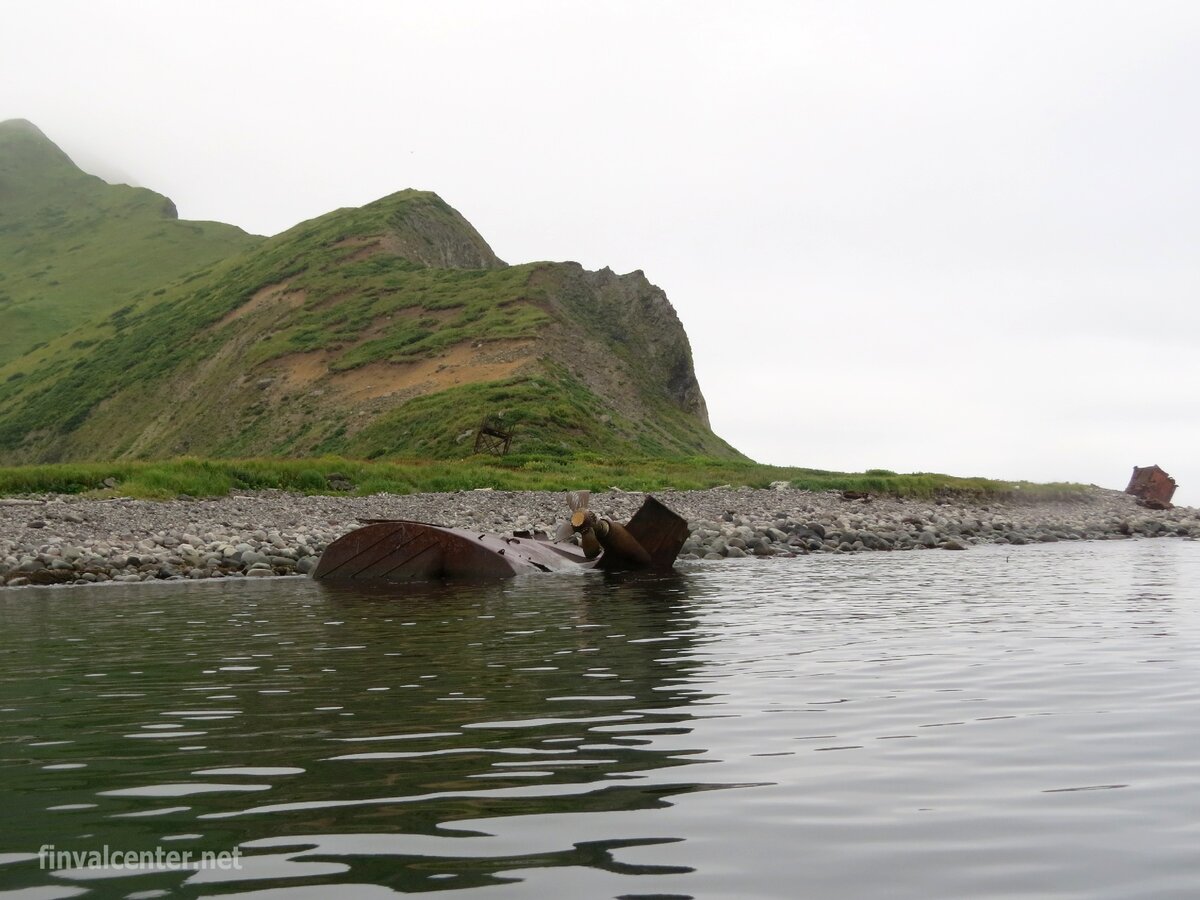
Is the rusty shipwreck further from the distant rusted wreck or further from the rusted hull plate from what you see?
the distant rusted wreck

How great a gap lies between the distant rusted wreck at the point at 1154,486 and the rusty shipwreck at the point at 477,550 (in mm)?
38648

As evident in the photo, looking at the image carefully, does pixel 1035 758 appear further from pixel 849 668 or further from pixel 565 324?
pixel 565 324

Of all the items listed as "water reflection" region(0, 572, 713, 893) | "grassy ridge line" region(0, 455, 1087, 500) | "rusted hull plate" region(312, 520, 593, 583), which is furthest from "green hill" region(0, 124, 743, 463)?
"water reflection" region(0, 572, 713, 893)

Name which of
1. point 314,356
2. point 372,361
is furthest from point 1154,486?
point 314,356

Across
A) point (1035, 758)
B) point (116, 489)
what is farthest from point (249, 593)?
point (116, 489)

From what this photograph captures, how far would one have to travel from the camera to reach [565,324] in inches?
3054

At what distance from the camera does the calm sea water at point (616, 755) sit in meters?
3.80

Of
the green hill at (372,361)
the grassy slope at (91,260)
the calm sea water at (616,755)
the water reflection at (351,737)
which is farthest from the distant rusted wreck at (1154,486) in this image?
the grassy slope at (91,260)

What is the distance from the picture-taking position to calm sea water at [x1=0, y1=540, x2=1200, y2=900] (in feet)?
12.5

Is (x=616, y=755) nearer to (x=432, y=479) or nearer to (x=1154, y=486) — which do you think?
(x=432, y=479)

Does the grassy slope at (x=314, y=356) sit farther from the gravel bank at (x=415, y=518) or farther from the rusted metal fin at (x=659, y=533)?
the rusted metal fin at (x=659, y=533)

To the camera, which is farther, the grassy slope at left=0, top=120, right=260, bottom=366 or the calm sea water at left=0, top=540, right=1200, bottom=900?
the grassy slope at left=0, top=120, right=260, bottom=366

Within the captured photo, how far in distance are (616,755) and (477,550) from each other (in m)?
12.9

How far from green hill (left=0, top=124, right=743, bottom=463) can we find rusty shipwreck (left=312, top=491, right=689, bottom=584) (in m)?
35.6
